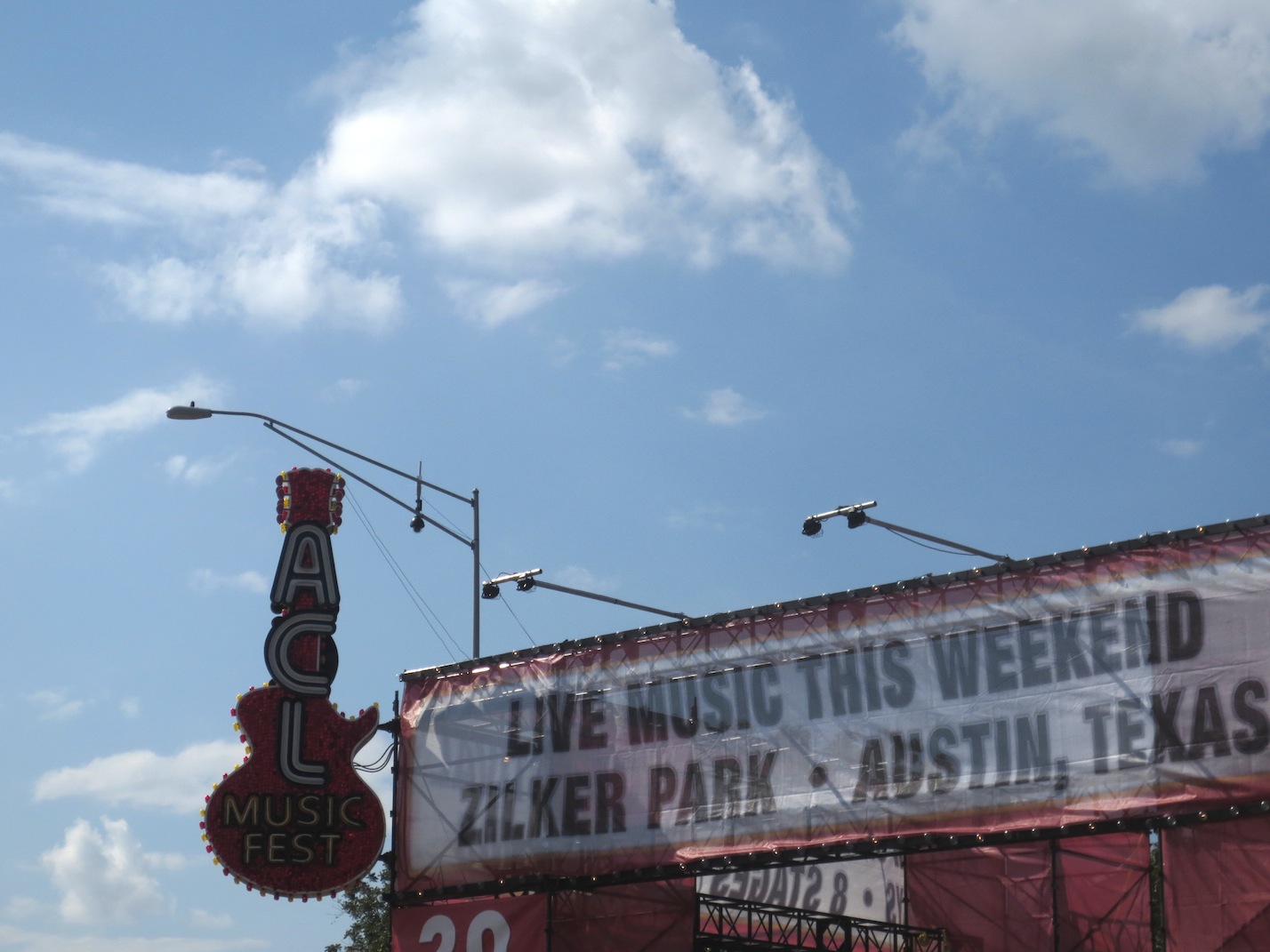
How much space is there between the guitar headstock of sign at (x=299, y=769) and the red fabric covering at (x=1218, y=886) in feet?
44.8

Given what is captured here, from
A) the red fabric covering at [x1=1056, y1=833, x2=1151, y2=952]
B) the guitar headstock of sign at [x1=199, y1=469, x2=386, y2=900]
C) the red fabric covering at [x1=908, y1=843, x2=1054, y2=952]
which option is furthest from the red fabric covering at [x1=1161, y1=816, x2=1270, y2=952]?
the guitar headstock of sign at [x1=199, y1=469, x2=386, y2=900]

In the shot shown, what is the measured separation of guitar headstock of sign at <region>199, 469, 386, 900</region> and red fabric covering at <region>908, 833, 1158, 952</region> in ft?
34.4

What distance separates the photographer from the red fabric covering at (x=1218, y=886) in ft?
70.6

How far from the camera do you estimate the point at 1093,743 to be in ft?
73.9

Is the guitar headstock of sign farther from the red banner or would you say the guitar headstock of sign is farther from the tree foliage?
the tree foliage

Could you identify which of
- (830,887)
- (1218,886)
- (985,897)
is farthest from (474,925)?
(1218,886)

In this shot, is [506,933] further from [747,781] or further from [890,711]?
[890,711]

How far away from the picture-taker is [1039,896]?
28422mm

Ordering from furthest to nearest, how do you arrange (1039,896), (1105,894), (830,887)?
(830,887), (1039,896), (1105,894)

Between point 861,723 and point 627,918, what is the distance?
5774 millimetres

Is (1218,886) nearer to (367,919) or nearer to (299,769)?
(299,769)

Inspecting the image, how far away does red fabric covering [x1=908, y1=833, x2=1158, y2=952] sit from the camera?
86.6ft

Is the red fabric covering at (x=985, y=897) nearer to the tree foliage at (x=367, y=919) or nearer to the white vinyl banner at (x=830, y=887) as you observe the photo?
the white vinyl banner at (x=830, y=887)

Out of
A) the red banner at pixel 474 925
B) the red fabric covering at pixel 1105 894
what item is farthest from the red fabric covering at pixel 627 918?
the red fabric covering at pixel 1105 894
